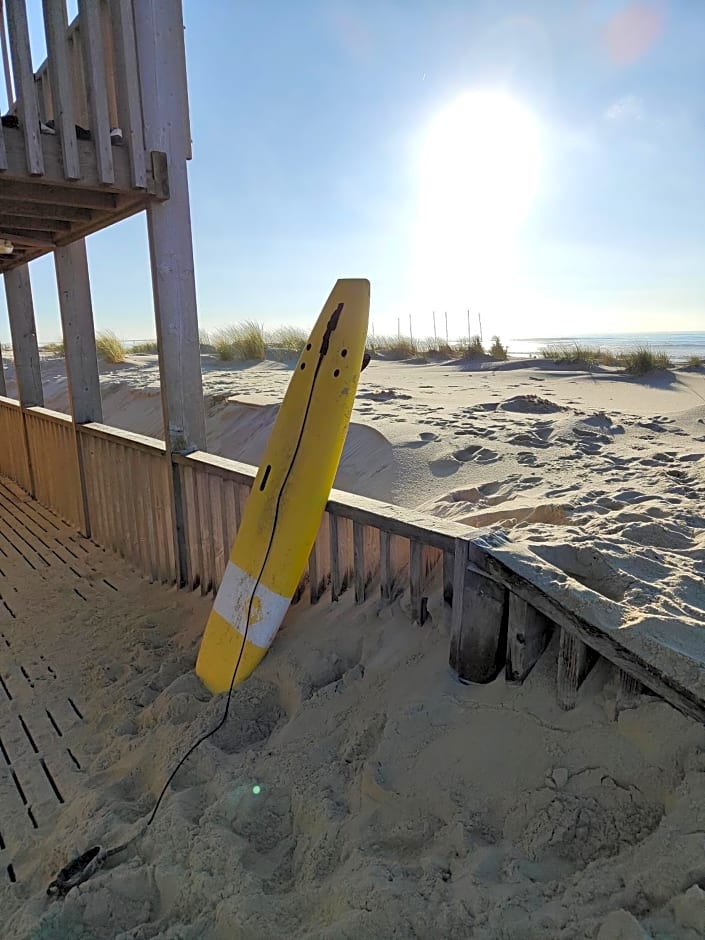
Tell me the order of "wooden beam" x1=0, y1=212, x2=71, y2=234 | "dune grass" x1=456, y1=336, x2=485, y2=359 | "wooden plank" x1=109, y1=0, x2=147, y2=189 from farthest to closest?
1. "dune grass" x1=456, y1=336, x2=485, y2=359
2. "wooden beam" x1=0, y1=212, x2=71, y2=234
3. "wooden plank" x1=109, y1=0, x2=147, y2=189

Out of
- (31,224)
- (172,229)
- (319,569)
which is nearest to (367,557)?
(319,569)

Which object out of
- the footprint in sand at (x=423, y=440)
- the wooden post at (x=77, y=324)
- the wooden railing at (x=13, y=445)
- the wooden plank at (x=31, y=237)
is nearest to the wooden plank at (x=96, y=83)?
the wooden post at (x=77, y=324)

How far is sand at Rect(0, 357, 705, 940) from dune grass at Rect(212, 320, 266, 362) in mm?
13515

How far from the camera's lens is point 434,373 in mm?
13000

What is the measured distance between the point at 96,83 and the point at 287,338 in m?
16.5

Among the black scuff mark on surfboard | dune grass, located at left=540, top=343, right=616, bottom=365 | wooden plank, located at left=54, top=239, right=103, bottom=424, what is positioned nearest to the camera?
the black scuff mark on surfboard

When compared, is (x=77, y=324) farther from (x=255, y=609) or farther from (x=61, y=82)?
(x=255, y=609)

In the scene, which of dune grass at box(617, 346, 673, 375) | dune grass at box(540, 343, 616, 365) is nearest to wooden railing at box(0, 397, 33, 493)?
dune grass at box(617, 346, 673, 375)

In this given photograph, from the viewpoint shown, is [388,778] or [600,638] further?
[388,778]

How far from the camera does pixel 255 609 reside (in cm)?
282

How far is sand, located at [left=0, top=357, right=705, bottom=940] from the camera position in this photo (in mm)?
1502

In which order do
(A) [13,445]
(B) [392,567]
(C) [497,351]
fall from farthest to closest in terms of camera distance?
(C) [497,351], (A) [13,445], (B) [392,567]

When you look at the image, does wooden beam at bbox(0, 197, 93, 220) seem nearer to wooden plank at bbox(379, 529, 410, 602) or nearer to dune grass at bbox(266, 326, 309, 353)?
wooden plank at bbox(379, 529, 410, 602)

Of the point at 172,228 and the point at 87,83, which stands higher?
the point at 87,83
